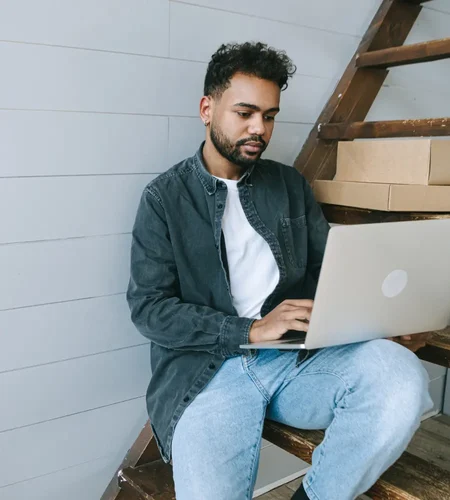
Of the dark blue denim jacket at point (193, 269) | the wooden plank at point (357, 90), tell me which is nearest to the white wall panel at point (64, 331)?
the dark blue denim jacket at point (193, 269)

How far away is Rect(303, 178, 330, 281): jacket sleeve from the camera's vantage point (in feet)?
5.57

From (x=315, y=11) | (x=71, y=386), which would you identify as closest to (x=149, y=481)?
(x=71, y=386)

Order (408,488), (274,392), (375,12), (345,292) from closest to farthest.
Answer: (345,292), (408,488), (274,392), (375,12)

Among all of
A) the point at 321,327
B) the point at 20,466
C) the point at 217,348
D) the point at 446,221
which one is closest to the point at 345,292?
the point at 321,327

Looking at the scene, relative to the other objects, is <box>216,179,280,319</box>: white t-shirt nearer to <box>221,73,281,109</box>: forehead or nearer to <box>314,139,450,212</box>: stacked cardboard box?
<box>221,73,281,109</box>: forehead

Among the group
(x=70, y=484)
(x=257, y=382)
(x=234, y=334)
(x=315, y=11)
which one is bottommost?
(x=70, y=484)

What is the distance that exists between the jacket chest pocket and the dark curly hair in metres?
0.35

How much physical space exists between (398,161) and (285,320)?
2.01 ft

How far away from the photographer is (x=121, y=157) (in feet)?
5.32

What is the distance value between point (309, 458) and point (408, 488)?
203 millimetres

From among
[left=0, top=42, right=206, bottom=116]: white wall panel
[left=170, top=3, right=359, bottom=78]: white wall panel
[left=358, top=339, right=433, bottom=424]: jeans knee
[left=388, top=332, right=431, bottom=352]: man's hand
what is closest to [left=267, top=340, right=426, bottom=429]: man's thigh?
[left=358, top=339, right=433, bottom=424]: jeans knee

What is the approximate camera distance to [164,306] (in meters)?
1.45

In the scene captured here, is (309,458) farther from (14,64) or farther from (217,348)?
(14,64)

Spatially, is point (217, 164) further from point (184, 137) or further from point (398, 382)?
point (398, 382)
